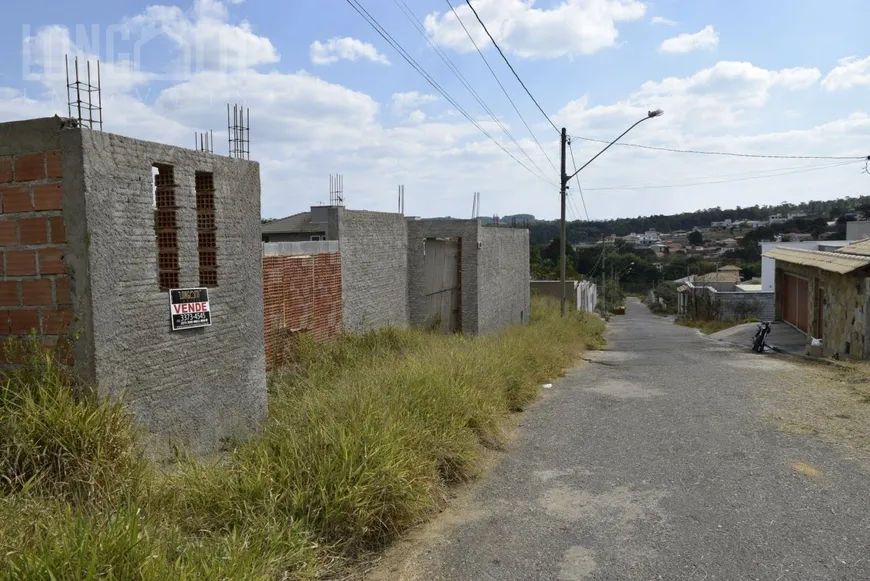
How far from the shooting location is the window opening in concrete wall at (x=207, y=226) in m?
6.29

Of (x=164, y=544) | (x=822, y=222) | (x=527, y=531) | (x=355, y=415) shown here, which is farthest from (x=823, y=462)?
(x=822, y=222)

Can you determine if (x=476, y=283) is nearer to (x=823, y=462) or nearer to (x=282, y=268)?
(x=282, y=268)

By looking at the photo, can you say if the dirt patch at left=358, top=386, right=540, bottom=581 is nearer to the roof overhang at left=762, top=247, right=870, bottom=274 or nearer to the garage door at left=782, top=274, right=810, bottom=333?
the roof overhang at left=762, top=247, right=870, bottom=274

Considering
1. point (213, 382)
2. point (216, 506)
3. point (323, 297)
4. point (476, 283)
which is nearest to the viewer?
point (216, 506)

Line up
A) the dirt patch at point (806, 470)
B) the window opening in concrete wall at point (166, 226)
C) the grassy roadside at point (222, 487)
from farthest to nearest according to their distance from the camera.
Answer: the dirt patch at point (806, 470) → the window opening in concrete wall at point (166, 226) → the grassy roadside at point (222, 487)

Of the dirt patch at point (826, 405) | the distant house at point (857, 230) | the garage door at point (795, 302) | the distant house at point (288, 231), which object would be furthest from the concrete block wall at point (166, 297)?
the distant house at point (857, 230)

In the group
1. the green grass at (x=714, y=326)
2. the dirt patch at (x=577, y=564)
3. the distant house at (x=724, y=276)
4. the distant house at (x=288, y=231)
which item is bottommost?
the green grass at (x=714, y=326)

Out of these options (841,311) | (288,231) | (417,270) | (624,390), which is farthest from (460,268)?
(841,311)

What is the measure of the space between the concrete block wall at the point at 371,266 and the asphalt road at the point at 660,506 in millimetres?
4216

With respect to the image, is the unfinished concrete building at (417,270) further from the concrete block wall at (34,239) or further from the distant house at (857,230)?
the distant house at (857,230)

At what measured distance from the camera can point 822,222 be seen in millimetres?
90062

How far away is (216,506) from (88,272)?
6.16 feet

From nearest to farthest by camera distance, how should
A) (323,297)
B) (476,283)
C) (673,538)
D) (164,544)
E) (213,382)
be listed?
(164,544) < (673,538) < (213,382) < (323,297) < (476,283)

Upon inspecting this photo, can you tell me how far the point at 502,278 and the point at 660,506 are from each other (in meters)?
14.3
